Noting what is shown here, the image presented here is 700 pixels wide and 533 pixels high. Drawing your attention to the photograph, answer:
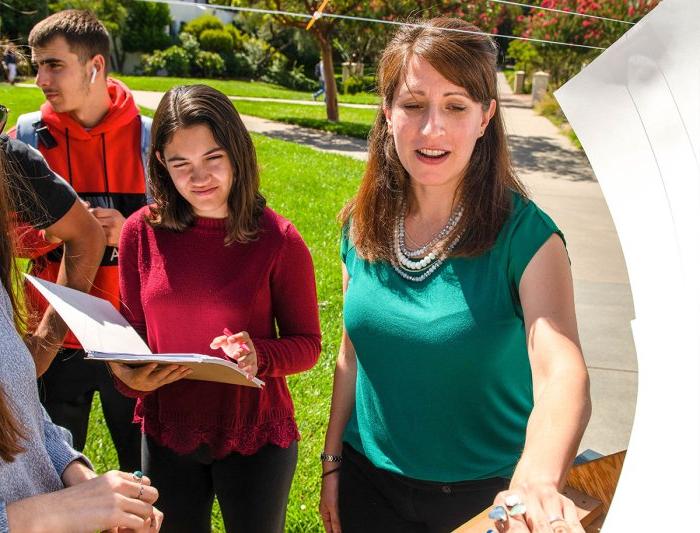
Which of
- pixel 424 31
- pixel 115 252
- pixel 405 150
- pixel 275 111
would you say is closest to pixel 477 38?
pixel 424 31

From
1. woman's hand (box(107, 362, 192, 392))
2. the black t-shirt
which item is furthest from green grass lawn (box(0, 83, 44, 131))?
woman's hand (box(107, 362, 192, 392))

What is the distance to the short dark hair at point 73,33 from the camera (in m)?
2.98

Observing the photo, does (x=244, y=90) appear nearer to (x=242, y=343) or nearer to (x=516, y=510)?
(x=242, y=343)

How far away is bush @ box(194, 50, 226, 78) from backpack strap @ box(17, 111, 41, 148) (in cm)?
2722

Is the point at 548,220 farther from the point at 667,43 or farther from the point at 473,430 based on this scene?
the point at 667,43

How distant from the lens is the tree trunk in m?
15.3

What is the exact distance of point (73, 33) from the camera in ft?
9.84

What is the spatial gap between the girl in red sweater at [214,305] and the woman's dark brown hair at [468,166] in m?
A: 0.35

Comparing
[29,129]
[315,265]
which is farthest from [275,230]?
[315,265]

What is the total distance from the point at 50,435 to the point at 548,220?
1151 mm

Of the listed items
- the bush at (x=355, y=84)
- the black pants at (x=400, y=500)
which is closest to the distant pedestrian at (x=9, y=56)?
the black pants at (x=400, y=500)

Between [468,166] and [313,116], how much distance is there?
16.3 meters

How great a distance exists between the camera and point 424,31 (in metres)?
1.59

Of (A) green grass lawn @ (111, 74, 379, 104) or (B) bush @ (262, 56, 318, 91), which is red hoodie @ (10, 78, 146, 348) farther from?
(B) bush @ (262, 56, 318, 91)
